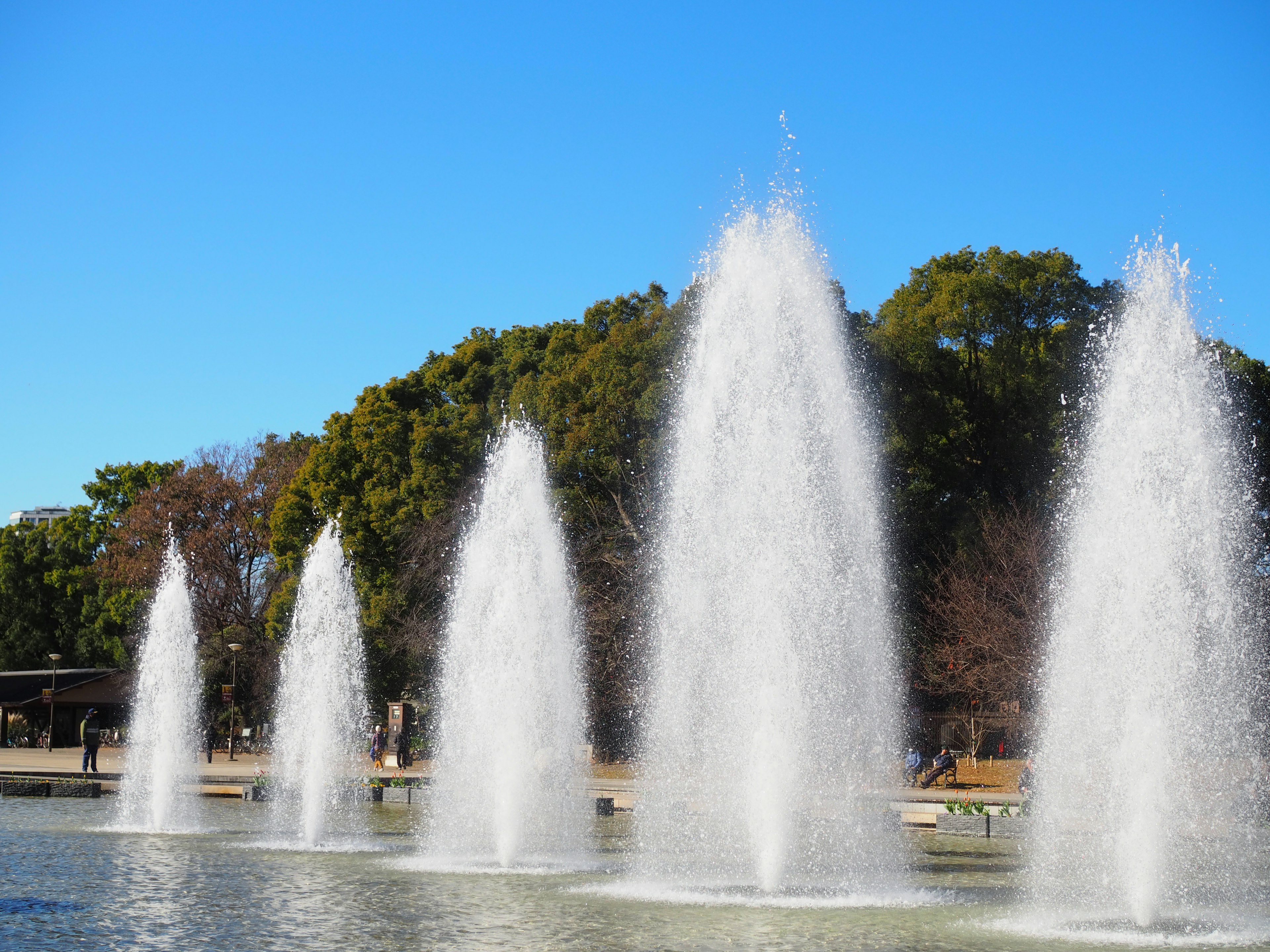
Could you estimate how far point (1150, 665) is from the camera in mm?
10883

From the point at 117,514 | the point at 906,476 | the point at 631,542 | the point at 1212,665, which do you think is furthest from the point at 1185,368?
the point at 117,514

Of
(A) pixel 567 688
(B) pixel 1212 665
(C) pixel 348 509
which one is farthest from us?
(C) pixel 348 509

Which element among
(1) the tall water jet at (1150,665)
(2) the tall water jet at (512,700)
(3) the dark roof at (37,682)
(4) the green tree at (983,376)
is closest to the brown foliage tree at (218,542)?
(3) the dark roof at (37,682)

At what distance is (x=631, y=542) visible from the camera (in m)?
37.2

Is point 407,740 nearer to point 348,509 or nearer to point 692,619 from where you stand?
point 348,509

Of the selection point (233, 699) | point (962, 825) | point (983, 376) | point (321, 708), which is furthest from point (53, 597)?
point (962, 825)

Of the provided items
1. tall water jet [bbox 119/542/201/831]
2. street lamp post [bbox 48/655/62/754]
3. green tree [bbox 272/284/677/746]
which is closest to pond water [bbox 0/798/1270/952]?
tall water jet [bbox 119/542/201/831]

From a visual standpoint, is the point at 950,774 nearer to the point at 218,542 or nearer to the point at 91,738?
the point at 91,738

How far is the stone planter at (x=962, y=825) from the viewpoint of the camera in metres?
18.9

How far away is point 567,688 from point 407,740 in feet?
71.6

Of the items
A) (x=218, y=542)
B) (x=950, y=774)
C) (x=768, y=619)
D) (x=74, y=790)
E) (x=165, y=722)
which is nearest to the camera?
(x=768, y=619)

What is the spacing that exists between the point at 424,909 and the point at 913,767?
63.9ft

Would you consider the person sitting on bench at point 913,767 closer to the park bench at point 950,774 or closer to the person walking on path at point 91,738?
the park bench at point 950,774

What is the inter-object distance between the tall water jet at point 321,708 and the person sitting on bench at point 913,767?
13.0 m
